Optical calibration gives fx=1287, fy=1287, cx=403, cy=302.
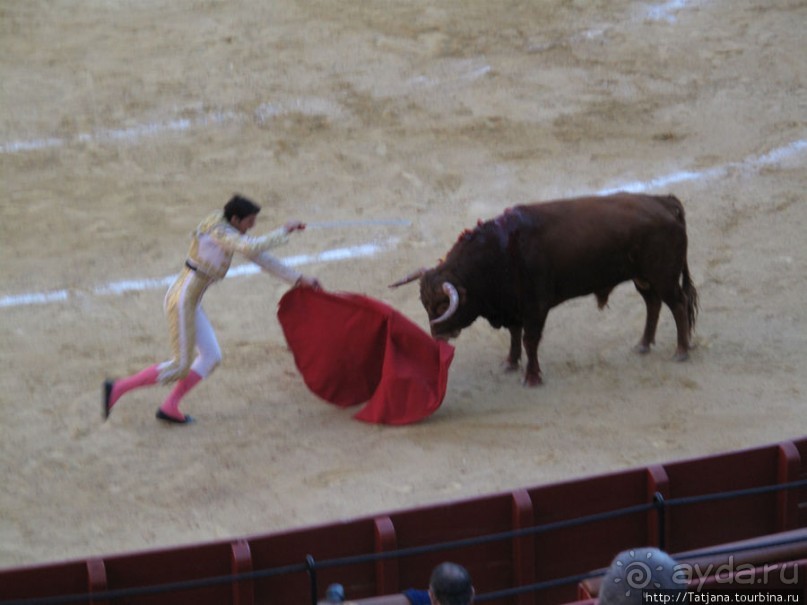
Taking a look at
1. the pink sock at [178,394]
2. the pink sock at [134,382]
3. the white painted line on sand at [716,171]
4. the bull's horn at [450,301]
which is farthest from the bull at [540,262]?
the white painted line on sand at [716,171]

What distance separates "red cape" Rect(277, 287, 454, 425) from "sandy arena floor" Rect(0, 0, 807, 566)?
15cm

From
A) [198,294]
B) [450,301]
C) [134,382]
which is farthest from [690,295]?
[134,382]

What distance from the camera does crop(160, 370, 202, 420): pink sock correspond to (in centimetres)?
682

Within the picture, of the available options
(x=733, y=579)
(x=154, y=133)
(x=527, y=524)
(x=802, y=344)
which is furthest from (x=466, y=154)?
(x=733, y=579)

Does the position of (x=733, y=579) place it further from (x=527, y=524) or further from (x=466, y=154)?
(x=466, y=154)

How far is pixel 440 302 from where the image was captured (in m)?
7.23

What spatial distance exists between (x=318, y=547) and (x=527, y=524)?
811 mm

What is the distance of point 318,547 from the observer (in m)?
4.75

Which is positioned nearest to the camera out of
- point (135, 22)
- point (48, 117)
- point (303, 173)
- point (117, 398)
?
point (117, 398)

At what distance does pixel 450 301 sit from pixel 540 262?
21.8 inches

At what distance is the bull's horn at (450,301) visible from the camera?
711 cm

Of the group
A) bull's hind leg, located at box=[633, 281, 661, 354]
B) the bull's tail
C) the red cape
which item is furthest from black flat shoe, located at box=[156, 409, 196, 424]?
the bull's tail

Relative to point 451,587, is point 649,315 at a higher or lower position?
lower

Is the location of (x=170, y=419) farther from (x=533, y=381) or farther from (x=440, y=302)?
(x=533, y=381)
